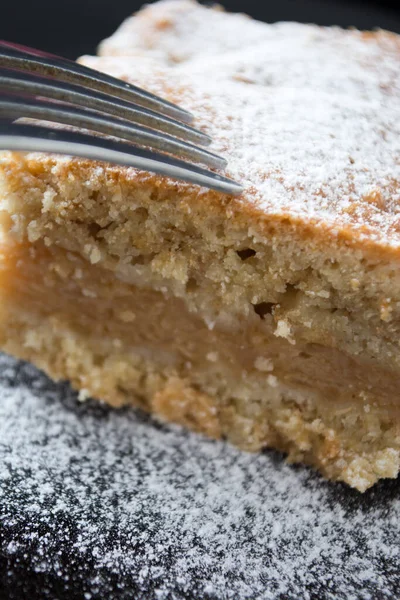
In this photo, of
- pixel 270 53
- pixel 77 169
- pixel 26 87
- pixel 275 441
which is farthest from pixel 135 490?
pixel 270 53

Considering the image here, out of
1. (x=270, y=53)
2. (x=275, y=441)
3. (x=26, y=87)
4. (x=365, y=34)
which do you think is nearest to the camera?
(x=26, y=87)

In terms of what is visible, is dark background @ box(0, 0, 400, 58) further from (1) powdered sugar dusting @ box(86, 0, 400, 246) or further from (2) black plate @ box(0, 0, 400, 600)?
(2) black plate @ box(0, 0, 400, 600)

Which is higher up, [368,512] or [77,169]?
[77,169]

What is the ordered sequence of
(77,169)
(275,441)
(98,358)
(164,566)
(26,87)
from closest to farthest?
(164,566) < (26,87) < (77,169) < (275,441) < (98,358)

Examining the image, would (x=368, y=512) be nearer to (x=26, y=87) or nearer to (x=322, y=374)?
(x=322, y=374)

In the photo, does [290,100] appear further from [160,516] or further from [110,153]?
[160,516]

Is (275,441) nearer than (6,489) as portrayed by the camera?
No
